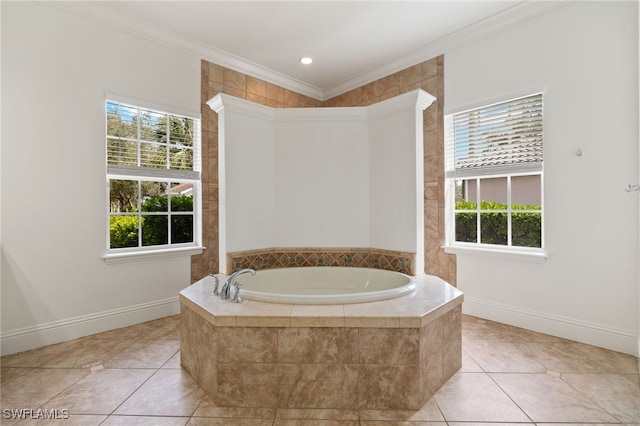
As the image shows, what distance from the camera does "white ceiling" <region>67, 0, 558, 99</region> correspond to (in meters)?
2.73

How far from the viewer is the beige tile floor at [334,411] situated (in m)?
1.64

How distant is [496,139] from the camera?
3.01 meters

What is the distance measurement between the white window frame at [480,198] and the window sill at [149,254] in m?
2.67

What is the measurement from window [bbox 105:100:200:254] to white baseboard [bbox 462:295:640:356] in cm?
301

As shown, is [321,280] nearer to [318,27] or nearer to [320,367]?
[320,367]

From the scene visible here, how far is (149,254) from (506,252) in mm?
3349

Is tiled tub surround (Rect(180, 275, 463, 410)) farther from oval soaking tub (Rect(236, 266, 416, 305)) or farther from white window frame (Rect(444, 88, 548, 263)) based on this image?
white window frame (Rect(444, 88, 548, 263))

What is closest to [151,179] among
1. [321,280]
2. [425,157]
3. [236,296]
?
[236,296]

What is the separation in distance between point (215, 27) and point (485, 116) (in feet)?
8.98

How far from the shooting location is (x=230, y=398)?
1734mm

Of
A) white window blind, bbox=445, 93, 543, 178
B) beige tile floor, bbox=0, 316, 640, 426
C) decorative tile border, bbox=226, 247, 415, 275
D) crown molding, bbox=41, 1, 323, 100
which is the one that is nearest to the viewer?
beige tile floor, bbox=0, 316, 640, 426

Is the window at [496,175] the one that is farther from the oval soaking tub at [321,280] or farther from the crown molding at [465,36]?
the oval soaking tub at [321,280]

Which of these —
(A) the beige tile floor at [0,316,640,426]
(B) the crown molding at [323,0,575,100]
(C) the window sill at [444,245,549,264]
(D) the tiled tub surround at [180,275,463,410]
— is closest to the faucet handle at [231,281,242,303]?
(D) the tiled tub surround at [180,275,463,410]

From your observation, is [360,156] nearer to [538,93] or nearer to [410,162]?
[410,162]
